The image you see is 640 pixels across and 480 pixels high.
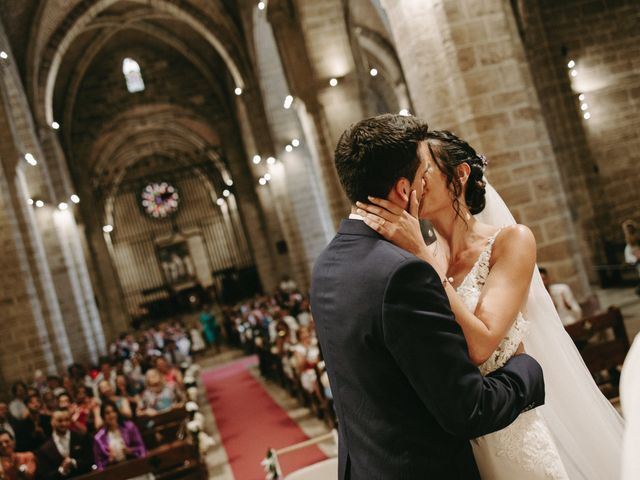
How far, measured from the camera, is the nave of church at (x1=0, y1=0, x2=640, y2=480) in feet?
21.8

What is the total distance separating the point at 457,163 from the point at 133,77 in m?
29.0

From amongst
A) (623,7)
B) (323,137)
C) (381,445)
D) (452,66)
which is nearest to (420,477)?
(381,445)

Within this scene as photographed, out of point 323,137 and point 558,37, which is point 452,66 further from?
point 558,37

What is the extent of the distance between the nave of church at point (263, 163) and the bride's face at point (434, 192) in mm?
2005

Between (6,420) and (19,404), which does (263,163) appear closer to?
(19,404)

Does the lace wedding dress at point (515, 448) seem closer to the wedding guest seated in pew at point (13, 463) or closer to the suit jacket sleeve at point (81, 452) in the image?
the wedding guest seated in pew at point (13, 463)

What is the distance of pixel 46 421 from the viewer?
8828 mm

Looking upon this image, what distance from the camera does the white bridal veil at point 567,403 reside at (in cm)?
217

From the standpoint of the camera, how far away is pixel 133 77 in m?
28.5

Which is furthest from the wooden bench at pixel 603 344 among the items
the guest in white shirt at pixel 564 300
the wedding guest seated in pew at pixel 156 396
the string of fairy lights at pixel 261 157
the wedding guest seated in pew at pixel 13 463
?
the string of fairy lights at pixel 261 157

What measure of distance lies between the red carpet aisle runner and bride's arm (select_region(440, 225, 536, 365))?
588 centimetres

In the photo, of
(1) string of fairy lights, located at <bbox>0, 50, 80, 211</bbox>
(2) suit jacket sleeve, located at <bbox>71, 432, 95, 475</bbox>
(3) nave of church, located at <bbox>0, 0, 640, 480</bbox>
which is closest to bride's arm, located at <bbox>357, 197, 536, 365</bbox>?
(3) nave of church, located at <bbox>0, 0, 640, 480</bbox>

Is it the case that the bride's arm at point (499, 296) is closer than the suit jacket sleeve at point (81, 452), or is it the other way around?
the bride's arm at point (499, 296)

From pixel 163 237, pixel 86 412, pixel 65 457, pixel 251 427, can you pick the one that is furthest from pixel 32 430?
pixel 163 237
